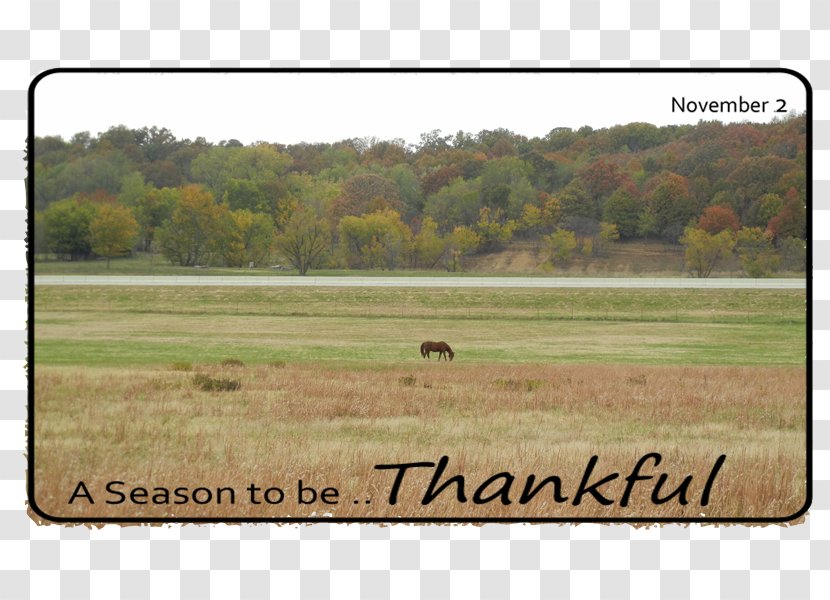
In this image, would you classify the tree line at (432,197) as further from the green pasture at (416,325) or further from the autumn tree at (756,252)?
the green pasture at (416,325)

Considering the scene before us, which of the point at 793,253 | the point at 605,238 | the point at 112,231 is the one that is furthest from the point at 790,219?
the point at 112,231

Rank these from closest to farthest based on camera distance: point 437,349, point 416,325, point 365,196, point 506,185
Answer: point 365,196
point 506,185
point 437,349
point 416,325

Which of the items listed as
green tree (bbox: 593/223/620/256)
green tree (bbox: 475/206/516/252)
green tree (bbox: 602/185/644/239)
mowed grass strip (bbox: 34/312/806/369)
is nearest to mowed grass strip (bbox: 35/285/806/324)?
mowed grass strip (bbox: 34/312/806/369)

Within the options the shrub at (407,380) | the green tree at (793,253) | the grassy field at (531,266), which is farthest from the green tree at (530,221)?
the green tree at (793,253)

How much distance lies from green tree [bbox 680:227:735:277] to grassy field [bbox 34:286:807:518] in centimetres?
54

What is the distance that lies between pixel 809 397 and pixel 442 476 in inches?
132

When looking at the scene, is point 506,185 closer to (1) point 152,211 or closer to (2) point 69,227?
(1) point 152,211

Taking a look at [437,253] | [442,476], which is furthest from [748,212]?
[442,476]

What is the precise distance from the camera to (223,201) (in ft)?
30.4

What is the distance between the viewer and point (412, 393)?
9820mm

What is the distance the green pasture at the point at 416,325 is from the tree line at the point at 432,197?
2.18 feet

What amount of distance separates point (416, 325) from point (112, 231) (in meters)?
4.01

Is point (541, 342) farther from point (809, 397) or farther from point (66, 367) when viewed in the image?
point (66, 367)

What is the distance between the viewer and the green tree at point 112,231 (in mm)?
8938
